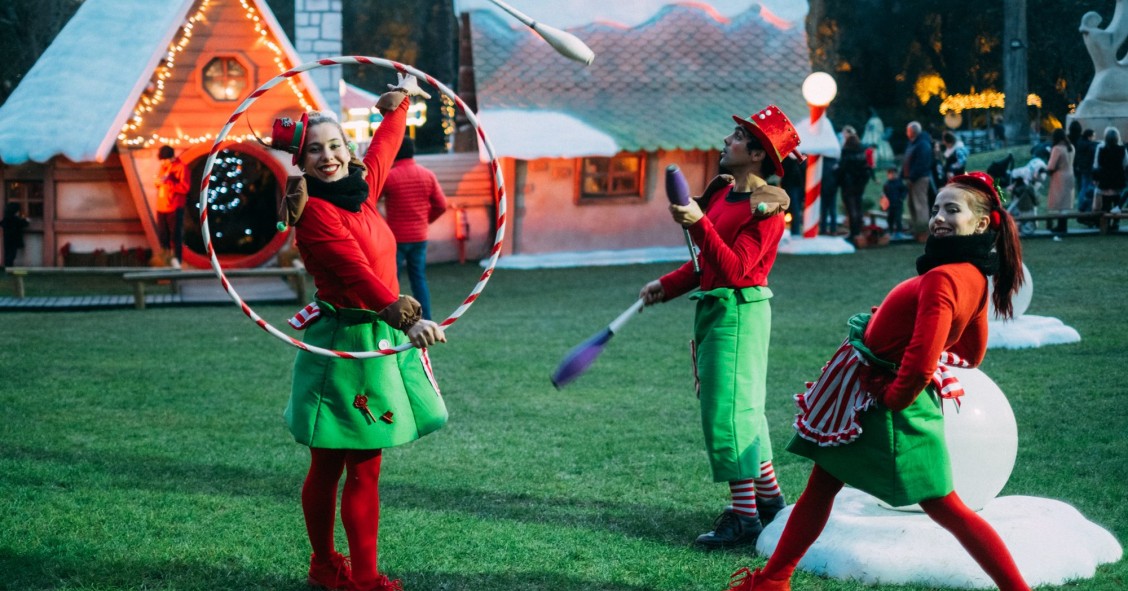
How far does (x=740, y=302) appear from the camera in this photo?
4.78 meters

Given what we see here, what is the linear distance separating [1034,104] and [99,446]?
40.1m

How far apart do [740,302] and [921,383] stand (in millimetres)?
1173

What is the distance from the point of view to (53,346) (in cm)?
1049

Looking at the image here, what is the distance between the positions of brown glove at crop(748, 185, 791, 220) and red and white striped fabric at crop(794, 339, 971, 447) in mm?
A: 758

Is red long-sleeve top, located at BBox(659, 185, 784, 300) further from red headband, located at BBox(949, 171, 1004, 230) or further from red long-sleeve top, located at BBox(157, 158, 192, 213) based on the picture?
red long-sleeve top, located at BBox(157, 158, 192, 213)

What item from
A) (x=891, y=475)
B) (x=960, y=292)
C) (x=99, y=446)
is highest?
(x=960, y=292)

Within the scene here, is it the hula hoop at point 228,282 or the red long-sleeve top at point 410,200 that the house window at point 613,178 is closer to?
the red long-sleeve top at point 410,200

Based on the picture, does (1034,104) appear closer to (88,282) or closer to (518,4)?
(518,4)

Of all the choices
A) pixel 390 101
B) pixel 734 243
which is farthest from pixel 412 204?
pixel 734 243

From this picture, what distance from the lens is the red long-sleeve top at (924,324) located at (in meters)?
3.67

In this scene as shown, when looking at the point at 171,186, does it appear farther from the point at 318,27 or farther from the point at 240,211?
the point at 318,27

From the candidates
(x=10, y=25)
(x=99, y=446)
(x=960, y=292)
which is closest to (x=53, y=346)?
(x=99, y=446)

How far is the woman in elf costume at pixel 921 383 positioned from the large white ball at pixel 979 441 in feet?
2.00

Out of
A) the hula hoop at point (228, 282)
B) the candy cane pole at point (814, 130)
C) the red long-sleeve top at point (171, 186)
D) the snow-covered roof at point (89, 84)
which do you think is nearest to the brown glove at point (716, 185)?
the hula hoop at point (228, 282)
